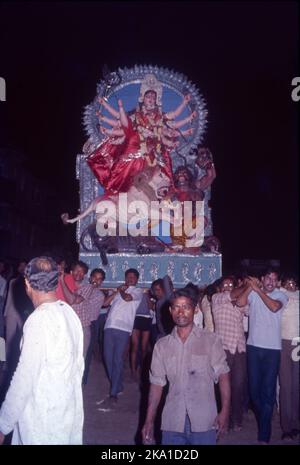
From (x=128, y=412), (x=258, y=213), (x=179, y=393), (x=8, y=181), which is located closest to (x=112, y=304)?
(x=128, y=412)

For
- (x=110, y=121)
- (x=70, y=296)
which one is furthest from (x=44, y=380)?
(x=110, y=121)

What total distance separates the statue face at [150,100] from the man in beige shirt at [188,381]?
10591 mm

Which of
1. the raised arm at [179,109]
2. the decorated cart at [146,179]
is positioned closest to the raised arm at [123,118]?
the decorated cart at [146,179]

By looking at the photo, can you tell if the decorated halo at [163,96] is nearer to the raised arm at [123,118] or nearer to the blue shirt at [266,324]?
the raised arm at [123,118]

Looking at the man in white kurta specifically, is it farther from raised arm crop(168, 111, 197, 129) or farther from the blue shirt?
raised arm crop(168, 111, 197, 129)

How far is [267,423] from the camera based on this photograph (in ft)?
22.1

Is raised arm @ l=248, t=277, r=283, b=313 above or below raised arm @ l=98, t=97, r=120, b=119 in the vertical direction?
below

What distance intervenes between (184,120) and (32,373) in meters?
11.9

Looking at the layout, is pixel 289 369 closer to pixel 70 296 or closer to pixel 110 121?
pixel 70 296

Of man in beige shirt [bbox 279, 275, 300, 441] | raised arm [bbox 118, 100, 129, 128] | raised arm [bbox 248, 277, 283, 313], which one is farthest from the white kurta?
raised arm [bbox 118, 100, 129, 128]

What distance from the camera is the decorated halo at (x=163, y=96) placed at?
14781 millimetres

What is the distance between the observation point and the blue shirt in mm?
6805

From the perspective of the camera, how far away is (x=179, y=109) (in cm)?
1482

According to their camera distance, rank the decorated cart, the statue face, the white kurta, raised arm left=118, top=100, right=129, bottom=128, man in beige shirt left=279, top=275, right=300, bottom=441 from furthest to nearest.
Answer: the statue face
raised arm left=118, top=100, right=129, bottom=128
the decorated cart
man in beige shirt left=279, top=275, right=300, bottom=441
the white kurta
